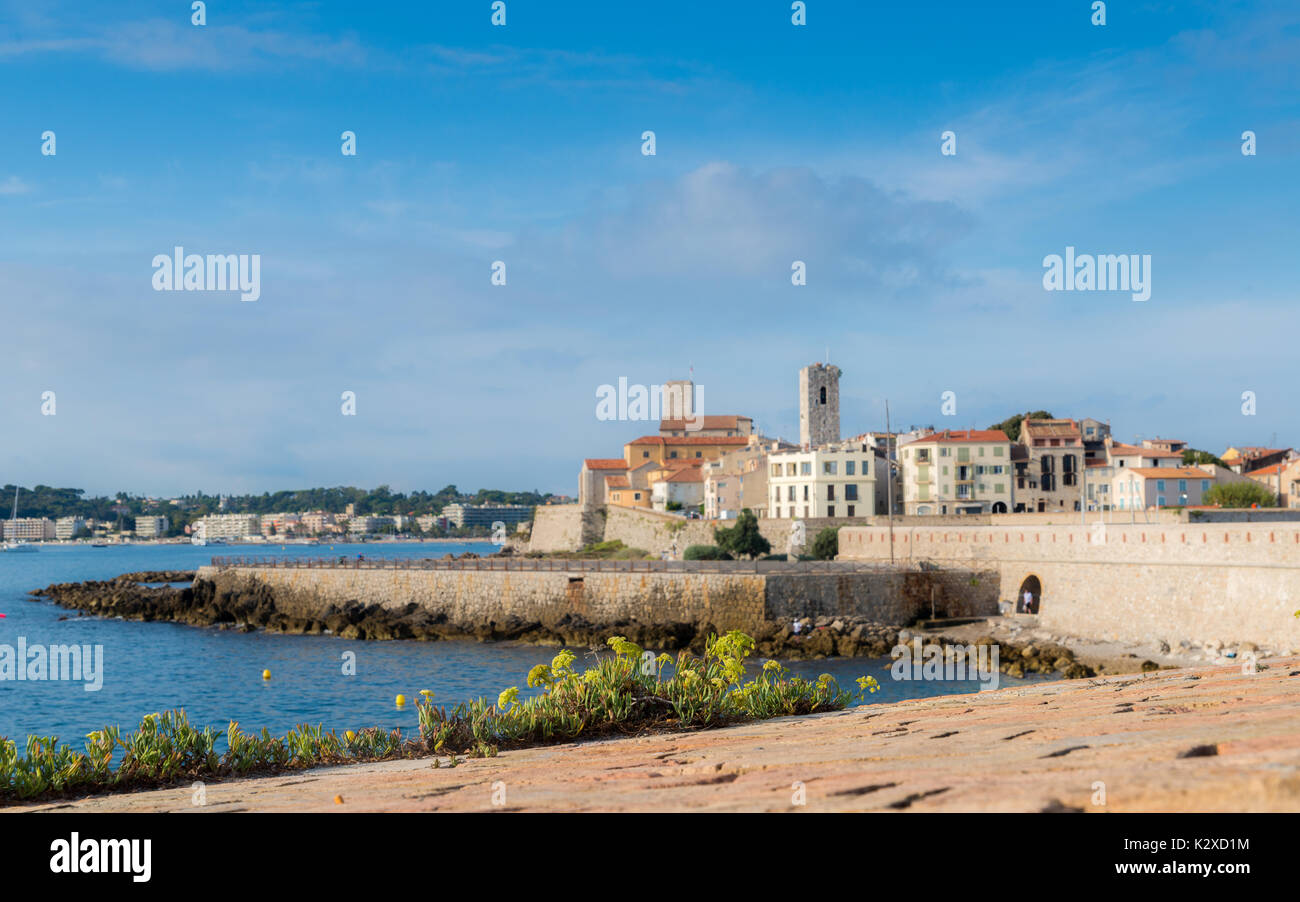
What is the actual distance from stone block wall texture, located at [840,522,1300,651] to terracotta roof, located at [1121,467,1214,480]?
26410 millimetres

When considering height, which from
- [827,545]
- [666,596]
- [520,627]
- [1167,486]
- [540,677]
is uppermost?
[1167,486]

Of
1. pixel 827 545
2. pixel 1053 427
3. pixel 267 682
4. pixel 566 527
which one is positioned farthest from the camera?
pixel 566 527

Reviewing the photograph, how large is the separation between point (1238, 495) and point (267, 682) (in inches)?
2396

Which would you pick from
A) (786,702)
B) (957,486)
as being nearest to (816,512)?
(957,486)

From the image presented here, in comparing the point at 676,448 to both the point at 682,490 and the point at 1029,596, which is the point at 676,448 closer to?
the point at 682,490

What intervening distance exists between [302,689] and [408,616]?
1648cm

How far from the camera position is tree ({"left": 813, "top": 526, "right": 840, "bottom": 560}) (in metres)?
60.3

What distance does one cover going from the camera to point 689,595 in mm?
45625

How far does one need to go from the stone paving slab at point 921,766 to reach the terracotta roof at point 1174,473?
215 feet

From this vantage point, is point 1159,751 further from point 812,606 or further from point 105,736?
point 812,606

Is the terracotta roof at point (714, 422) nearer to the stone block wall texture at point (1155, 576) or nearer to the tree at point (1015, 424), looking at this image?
the tree at point (1015, 424)

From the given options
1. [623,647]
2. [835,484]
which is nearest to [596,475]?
[835,484]

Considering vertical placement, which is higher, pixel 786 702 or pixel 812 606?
pixel 786 702

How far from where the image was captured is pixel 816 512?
2778 inches
